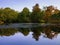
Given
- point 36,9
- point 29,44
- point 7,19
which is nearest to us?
point 29,44

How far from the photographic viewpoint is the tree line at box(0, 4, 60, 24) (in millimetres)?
27000

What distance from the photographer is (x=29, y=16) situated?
27875mm

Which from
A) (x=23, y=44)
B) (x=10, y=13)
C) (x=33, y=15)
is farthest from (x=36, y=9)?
(x=23, y=44)

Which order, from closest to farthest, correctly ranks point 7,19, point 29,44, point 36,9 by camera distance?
point 29,44, point 7,19, point 36,9

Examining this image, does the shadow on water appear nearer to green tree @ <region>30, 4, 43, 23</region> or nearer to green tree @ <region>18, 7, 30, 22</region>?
green tree @ <region>18, 7, 30, 22</region>

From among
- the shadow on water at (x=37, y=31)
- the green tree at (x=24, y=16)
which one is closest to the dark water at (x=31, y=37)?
the shadow on water at (x=37, y=31)

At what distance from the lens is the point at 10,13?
93.6ft

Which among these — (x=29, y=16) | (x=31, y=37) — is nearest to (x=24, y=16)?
(x=29, y=16)

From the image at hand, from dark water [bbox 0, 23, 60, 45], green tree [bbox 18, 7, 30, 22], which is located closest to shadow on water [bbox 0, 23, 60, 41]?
dark water [bbox 0, 23, 60, 45]

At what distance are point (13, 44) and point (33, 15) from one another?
20.9 metres

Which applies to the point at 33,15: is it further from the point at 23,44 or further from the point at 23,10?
the point at 23,44

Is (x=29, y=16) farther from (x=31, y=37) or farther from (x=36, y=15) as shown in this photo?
(x=31, y=37)

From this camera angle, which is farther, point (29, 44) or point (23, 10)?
point (23, 10)

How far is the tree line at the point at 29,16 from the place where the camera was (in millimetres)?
27000
